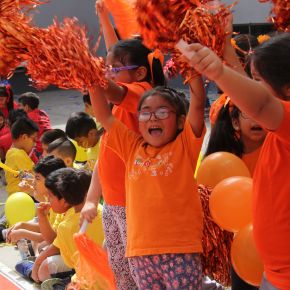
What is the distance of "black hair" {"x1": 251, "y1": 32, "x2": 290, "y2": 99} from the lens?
167 cm

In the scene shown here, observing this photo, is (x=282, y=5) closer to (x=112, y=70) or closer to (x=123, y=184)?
(x=112, y=70)

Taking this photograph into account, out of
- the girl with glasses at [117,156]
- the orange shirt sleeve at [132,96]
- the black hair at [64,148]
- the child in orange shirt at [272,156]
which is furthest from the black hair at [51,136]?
the child in orange shirt at [272,156]

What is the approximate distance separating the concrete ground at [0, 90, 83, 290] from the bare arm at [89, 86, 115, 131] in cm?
164

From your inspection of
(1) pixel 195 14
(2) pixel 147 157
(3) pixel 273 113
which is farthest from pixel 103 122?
(3) pixel 273 113

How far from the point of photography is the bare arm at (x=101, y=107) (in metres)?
2.32

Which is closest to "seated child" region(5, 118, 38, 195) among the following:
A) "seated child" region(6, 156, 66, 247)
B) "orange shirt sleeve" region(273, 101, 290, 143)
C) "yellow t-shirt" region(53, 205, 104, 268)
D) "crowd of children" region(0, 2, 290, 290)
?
"seated child" region(6, 156, 66, 247)

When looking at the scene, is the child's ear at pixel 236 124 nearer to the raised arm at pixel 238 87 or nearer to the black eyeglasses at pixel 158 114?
the black eyeglasses at pixel 158 114

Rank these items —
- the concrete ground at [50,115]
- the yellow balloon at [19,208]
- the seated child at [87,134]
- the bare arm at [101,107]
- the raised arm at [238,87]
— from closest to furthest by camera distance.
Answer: the raised arm at [238,87] < the bare arm at [101,107] < the concrete ground at [50,115] < the yellow balloon at [19,208] < the seated child at [87,134]

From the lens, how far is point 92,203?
2846mm

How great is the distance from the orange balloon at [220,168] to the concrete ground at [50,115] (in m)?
1.68

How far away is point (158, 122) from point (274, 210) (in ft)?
2.40

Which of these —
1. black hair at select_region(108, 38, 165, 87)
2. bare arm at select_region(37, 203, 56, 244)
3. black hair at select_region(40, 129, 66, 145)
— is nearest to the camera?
black hair at select_region(108, 38, 165, 87)

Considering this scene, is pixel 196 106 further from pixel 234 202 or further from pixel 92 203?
pixel 92 203

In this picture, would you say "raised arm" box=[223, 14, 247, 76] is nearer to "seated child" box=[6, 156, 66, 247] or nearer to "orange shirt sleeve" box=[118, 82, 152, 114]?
"orange shirt sleeve" box=[118, 82, 152, 114]
